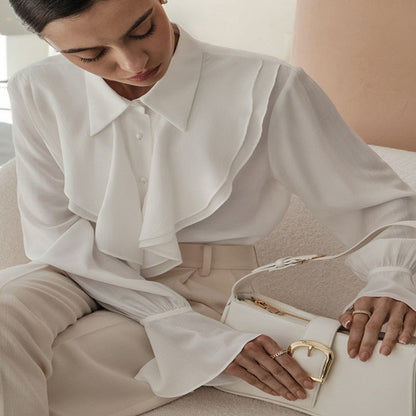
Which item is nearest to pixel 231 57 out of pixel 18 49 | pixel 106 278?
pixel 106 278

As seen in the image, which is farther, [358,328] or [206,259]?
[206,259]

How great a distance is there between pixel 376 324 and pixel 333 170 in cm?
31

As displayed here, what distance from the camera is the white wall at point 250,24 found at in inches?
120

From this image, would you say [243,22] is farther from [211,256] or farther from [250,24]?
[211,256]

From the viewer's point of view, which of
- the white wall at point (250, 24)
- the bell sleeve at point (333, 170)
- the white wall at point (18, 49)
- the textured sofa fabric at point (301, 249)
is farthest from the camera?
the white wall at point (18, 49)

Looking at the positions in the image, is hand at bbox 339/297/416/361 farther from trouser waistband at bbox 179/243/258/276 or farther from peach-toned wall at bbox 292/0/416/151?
peach-toned wall at bbox 292/0/416/151

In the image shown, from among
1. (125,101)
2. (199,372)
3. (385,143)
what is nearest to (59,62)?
(125,101)

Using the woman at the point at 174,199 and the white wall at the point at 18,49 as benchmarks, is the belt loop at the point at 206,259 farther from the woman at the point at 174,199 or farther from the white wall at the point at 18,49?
the white wall at the point at 18,49

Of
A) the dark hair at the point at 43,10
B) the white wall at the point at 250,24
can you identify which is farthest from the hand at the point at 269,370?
the white wall at the point at 250,24

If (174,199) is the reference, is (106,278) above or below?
below

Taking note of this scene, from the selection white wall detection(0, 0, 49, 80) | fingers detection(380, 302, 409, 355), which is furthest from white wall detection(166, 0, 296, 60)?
fingers detection(380, 302, 409, 355)

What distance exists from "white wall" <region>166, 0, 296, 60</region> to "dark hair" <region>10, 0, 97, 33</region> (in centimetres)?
205

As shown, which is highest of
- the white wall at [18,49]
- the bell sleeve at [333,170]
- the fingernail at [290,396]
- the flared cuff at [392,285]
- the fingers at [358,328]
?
the bell sleeve at [333,170]

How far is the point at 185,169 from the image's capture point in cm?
132
